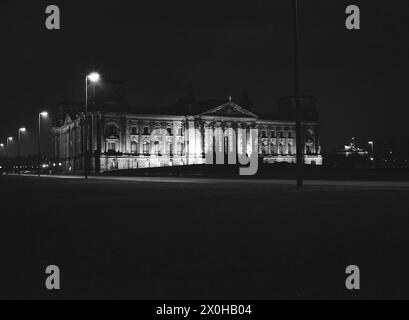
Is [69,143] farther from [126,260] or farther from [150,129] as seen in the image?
[126,260]

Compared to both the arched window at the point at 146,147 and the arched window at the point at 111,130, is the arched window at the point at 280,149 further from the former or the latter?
the arched window at the point at 111,130

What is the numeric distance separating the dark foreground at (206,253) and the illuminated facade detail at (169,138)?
3906 inches

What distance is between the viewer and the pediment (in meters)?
122

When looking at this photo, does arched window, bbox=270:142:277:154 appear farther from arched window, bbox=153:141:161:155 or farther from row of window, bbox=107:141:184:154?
arched window, bbox=153:141:161:155

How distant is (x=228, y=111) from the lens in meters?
124

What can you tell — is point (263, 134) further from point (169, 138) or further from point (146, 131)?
point (146, 131)

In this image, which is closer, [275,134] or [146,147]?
[146,147]

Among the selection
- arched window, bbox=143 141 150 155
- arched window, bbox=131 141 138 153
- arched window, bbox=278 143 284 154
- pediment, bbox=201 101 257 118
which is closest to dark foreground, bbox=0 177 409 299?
arched window, bbox=131 141 138 153

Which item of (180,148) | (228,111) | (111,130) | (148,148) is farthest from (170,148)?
(228,111)

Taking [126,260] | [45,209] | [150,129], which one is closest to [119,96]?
[150,129]

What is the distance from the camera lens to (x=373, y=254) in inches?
287

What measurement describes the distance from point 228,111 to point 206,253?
386 ft

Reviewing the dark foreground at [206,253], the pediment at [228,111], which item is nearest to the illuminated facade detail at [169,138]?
the pediment at [228,111]

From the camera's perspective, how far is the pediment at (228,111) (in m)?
122
